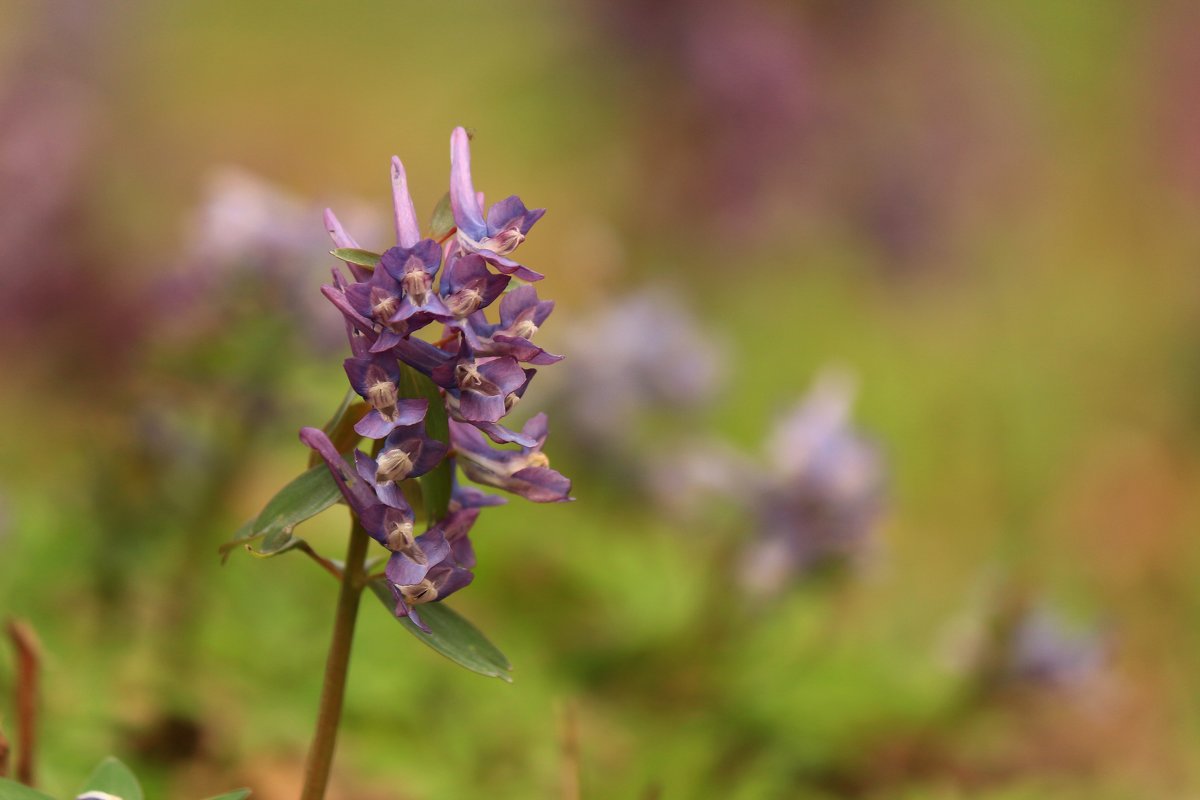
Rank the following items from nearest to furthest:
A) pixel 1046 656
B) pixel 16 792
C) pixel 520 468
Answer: pixel 16 792
pixel 520 468
pixel 1046 656

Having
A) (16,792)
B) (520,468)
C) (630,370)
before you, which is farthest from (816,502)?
(16,792)

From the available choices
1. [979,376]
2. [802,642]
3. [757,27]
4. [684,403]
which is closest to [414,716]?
[802,642]

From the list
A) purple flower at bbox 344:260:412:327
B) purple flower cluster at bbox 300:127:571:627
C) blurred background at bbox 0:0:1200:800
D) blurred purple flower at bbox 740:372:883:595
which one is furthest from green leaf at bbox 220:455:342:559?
blurred purple flower at bbox 740:372:883:595

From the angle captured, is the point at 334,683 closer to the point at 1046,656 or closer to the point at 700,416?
the point at 1046,656

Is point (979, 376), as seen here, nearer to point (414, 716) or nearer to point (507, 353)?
point (414, 716)

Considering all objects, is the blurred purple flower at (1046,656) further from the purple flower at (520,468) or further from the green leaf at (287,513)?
the green leaf at (287,513)

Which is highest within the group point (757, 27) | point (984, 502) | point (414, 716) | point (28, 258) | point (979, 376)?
point (757, 27)

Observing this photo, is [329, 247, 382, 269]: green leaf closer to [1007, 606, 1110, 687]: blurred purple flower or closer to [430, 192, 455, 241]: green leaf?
[430, 192, 455, 241]: green leaf
